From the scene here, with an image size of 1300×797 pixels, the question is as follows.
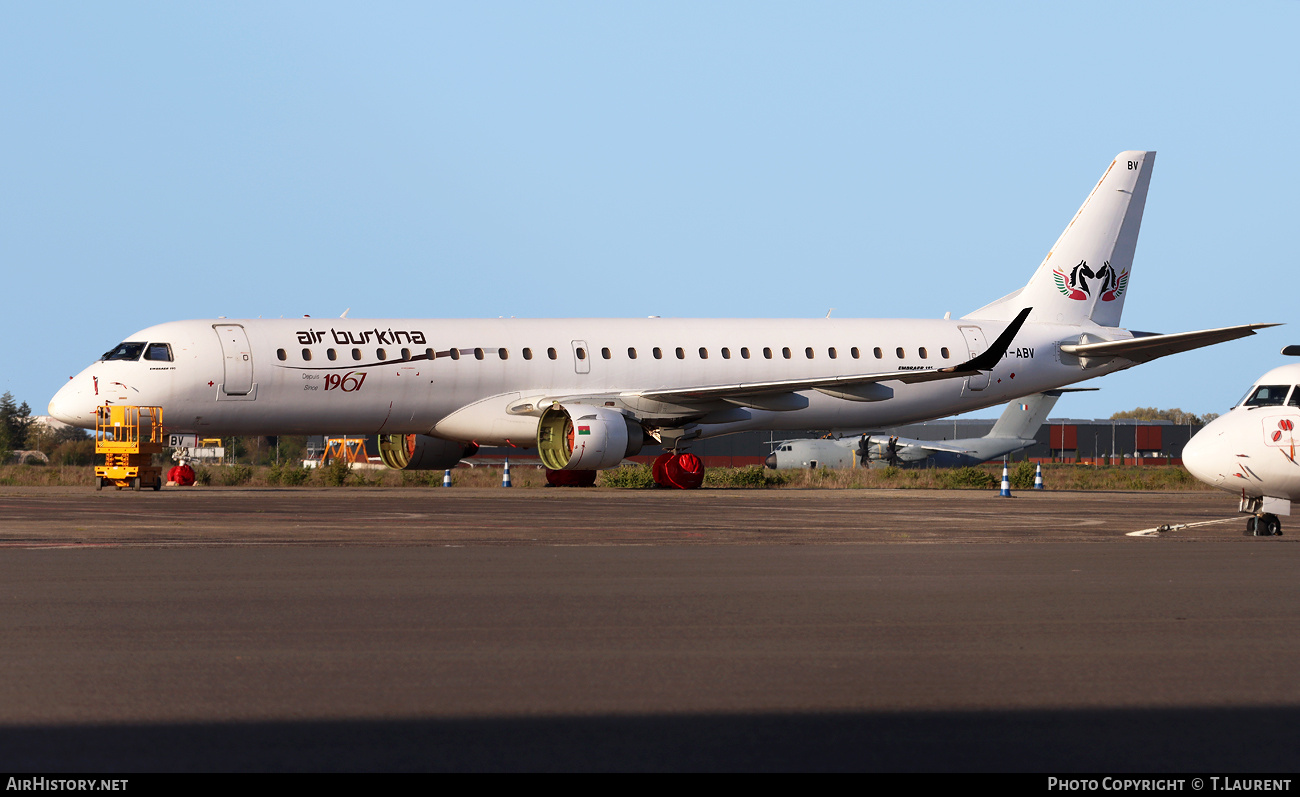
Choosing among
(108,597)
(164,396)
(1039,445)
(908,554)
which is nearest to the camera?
(108,597)

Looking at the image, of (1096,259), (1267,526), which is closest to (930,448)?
(1096,259)

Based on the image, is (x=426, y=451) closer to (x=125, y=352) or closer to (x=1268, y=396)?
(x=125, y=352)

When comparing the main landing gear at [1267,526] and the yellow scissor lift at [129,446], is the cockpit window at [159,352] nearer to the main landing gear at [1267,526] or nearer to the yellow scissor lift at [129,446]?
the yellow scissor lift at [129,446]

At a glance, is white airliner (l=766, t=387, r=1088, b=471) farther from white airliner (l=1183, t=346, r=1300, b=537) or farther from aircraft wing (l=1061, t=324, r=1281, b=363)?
white airliner (l=1183, t=346, r=1300, b=537)

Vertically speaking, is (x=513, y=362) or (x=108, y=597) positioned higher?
(x=513, y=362)

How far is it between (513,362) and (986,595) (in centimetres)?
2309

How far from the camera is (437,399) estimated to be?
32375 millimetres

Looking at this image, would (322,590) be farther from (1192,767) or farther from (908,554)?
(1192,767)

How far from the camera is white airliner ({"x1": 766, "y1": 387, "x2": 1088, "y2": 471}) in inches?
2318

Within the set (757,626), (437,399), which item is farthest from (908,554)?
(437,399)

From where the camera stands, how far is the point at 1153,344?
35.8 metres

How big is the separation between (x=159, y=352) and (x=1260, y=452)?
2182cm

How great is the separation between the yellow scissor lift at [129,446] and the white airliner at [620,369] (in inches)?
9.7

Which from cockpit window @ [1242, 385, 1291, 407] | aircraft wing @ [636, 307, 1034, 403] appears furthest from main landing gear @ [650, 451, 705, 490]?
cockpit window @ [1242, 385, 1291, 407]
